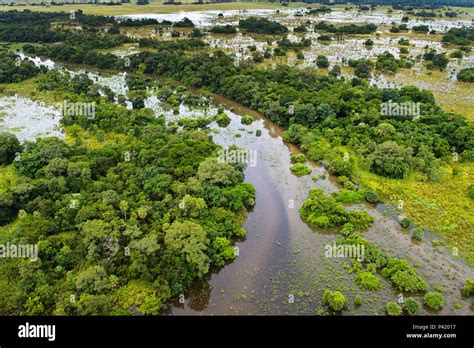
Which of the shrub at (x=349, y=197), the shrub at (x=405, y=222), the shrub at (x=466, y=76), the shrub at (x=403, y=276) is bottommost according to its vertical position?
the shrub at (x=403, y=276)

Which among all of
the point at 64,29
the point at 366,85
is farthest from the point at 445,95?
the point at 64,29

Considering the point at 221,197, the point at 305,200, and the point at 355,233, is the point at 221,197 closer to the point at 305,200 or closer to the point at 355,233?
the point at 305,200

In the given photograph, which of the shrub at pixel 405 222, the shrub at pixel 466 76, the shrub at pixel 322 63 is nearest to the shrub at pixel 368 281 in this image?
the shrub at pixel 405 222

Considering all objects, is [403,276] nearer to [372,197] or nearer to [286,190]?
[372,197]

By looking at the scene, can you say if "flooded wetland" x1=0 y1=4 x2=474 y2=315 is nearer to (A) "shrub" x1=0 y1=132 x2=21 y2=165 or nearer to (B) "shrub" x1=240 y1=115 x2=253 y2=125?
(B) "shrub" x1=240 y1=115 x2=253 y2=125

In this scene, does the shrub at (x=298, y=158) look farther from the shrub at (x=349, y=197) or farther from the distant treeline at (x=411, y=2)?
the distant treeline at (x=411, y=2)

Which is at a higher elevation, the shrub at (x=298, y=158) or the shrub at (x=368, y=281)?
the shrub at (x=298, y=158)

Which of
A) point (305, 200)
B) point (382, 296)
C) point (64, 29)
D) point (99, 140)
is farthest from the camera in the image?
point (64, 29)
